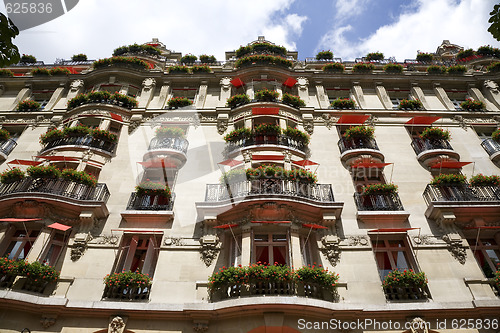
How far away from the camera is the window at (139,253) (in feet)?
41.7

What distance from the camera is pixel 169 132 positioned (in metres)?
17.0

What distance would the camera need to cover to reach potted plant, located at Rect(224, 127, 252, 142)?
1673 centimetres

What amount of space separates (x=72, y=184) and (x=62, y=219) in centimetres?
158

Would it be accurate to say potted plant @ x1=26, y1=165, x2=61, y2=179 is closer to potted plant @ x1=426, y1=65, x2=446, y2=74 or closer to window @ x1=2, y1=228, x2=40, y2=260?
window @ x1=2, y1=228, x2=40, y2=260

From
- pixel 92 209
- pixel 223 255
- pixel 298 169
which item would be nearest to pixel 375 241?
pixel 298 169

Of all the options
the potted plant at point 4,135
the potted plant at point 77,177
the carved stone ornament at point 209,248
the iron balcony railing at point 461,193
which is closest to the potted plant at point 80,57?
the potted plant at point 4,135

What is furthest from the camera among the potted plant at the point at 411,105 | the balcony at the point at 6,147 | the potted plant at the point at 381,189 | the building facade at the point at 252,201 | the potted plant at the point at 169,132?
the potted plant at the point at 411,105

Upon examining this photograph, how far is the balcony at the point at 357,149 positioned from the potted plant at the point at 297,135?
75.5 inches

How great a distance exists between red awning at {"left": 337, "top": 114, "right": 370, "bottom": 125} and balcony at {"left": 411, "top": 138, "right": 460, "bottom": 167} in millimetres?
3034

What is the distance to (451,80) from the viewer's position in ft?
69.8

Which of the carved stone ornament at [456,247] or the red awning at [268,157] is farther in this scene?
the red awning at [268,157]

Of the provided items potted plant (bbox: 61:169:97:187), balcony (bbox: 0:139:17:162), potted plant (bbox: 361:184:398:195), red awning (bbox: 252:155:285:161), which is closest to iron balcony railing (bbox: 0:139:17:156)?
balcony (bbox: 0:139:17:162)

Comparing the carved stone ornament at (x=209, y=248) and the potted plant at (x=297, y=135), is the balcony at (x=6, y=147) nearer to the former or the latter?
the carved stone ornament at (x=209, y=248)

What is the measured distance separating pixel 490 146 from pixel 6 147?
25.7 m
